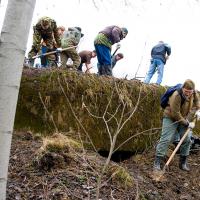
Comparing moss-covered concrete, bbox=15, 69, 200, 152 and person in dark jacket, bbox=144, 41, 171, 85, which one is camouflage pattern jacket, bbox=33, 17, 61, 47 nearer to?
moss-covered concrete, bbox=15, 69, 200, 152

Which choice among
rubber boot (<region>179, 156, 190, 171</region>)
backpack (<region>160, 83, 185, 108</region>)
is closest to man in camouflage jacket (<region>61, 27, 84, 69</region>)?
backpack (<region>160, 83, 185, 108</region>)

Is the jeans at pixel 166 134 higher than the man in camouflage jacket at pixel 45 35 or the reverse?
the reverse

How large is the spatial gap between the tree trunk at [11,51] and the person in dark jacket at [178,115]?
4.32m

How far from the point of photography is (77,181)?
5117mm

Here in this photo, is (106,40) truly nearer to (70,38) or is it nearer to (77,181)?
(70,38)

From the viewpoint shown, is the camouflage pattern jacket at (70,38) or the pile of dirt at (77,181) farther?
the camouflage pattern jacket at (70,38)

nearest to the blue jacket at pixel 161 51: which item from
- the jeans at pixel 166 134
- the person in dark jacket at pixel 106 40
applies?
the person in dark jacket at pixel 106 40

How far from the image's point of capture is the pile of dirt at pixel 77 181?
4714mm

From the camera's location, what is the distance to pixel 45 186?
4.82m

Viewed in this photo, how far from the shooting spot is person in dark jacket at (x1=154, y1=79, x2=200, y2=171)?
6422 millimetres

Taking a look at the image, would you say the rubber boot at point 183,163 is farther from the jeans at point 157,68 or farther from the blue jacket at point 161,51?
the blue jacket at point 161,51

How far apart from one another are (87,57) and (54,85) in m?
2.75

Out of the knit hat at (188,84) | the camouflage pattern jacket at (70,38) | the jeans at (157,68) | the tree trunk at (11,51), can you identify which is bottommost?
the tree trunk at (11,51)

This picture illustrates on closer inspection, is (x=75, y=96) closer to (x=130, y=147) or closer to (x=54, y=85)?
(x=54, y=85)
